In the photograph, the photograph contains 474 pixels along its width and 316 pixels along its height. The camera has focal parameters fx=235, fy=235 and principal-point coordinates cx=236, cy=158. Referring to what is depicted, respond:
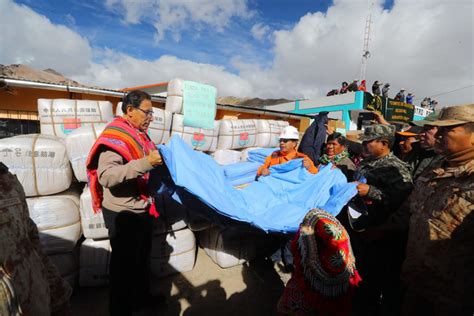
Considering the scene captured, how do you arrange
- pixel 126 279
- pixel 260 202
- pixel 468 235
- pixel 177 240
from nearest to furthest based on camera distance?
pixel 468 235
pixel 126 279
pixel 260 202
pixel 177 240

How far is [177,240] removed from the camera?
2602 millimetres

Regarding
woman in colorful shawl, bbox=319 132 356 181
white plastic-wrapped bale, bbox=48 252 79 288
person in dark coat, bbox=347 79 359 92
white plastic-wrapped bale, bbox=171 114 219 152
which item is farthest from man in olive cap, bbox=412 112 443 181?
person in dark coat, bbox=347 79 359 92

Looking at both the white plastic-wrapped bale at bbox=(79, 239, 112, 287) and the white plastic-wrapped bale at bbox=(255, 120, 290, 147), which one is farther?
the white plastic-wrapped bale at bbox=(255, 120, 290, 147)

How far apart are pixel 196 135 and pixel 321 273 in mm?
2668

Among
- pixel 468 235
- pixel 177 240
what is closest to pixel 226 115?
pixel 177 240

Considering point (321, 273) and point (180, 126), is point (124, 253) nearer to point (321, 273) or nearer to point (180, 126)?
point (321, 273)

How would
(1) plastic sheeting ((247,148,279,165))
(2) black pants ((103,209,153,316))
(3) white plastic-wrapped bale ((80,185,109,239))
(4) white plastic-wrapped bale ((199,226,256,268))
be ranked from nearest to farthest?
(2) black pants ((103,209,153,316)) → (3) white plastic-wrapped bale ((80,185,109,239)) → (4) white plastic-wrapped bale ((199,226,256,268)) → (1) plastic sheeting ((247,148,279,165))

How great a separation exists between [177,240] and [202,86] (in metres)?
2.08

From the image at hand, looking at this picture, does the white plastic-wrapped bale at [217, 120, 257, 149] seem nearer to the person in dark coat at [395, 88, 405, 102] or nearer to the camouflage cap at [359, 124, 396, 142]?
→ the camouflage cap at [359, 124, 396, 142]

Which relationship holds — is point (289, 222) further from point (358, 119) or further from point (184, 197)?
point (358, 119)

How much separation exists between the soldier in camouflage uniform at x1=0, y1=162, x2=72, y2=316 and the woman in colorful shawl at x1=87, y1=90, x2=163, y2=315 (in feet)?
2.21

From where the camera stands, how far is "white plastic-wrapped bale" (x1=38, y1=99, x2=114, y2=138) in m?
2.78

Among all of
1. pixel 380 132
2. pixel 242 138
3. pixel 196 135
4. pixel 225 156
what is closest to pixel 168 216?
pixel 196 135

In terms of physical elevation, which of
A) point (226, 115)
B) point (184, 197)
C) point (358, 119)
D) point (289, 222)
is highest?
point (358, 119)
